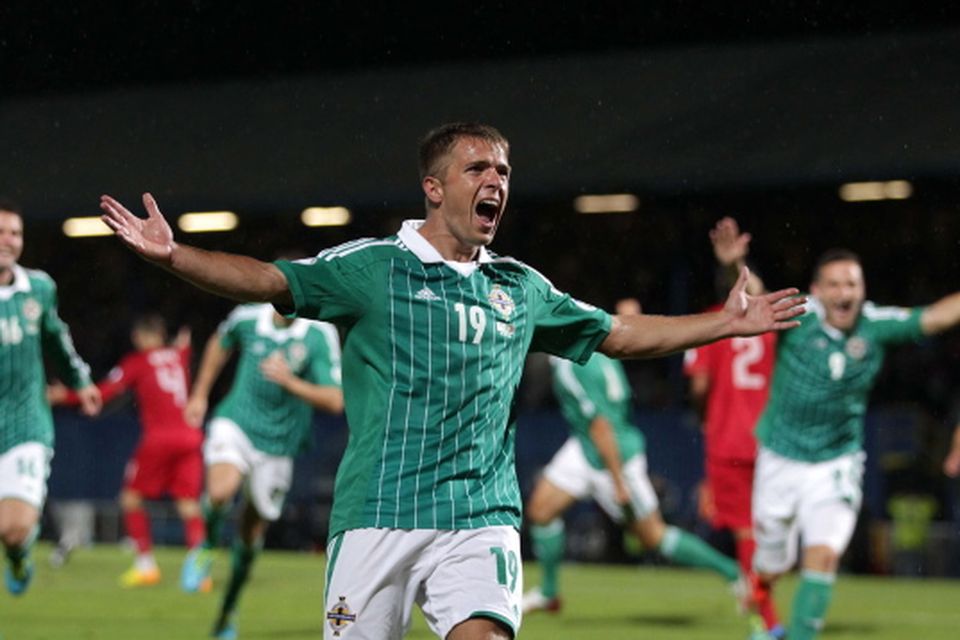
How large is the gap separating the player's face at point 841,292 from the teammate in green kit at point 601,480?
2572mm

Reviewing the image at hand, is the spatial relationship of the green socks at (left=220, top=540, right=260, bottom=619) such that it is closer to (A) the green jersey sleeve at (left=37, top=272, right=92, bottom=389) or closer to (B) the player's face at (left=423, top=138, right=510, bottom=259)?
(A) the green jersey sleeve at (left=37, top=272, right=92, bottom=389)

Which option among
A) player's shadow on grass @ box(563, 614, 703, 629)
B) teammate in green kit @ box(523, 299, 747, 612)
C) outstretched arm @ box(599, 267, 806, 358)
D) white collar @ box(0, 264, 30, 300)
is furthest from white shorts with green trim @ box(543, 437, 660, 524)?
outstretched arm @ box(599, 267, 806, 358)

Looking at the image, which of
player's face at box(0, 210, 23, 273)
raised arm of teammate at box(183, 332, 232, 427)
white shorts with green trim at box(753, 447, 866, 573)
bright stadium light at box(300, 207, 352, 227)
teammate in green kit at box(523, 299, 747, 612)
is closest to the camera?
player's face at box(0, 210, 23, 273)

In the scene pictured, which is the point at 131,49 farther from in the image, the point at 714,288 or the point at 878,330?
the point at 878,330

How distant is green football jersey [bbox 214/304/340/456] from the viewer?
40.3 ft

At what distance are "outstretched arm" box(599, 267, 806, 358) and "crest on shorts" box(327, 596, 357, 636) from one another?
1.23 m

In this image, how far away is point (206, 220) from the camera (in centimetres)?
2517

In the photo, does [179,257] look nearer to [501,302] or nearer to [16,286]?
[501,302]

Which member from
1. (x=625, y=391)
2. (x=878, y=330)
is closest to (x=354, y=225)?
(x=625, y=391)

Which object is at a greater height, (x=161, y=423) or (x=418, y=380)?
(x=161, y=423)

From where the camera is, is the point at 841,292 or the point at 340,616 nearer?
the point at 340,616

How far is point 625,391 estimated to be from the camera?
43.8 feet

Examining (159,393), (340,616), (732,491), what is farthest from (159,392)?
(340,616)

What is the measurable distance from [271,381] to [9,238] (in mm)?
3573
